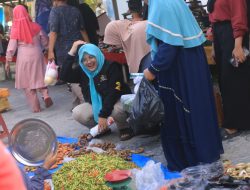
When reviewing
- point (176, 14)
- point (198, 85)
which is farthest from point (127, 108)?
point (176, 14)

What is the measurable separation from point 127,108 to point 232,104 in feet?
3.44

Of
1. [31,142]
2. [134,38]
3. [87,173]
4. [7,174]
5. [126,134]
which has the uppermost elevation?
[7,174]

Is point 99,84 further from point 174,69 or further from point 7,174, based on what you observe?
point 7,174

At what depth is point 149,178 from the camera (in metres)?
3.32

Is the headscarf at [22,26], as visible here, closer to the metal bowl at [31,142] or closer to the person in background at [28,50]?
the person in background at [28,50]

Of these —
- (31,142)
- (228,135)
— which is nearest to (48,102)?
(31,142)

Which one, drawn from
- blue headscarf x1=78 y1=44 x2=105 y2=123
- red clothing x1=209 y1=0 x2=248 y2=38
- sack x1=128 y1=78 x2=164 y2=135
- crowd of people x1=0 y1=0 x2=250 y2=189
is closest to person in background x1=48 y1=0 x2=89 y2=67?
crowd of people x1=0 y1=0 x2=250 y2=189

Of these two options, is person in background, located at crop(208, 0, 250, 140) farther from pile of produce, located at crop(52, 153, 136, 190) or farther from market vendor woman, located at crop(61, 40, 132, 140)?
pile of produce, located at crop(52, 153, 136, 190)

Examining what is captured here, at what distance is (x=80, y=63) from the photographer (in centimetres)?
487

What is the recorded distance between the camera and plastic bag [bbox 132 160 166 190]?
3268 millimetres

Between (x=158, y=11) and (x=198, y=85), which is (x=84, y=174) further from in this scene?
(x=158, y=11)

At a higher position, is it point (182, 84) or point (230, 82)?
point (182, 84)

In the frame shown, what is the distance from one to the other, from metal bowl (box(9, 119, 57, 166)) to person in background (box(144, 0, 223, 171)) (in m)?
1.06

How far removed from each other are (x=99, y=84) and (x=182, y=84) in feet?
4.91
